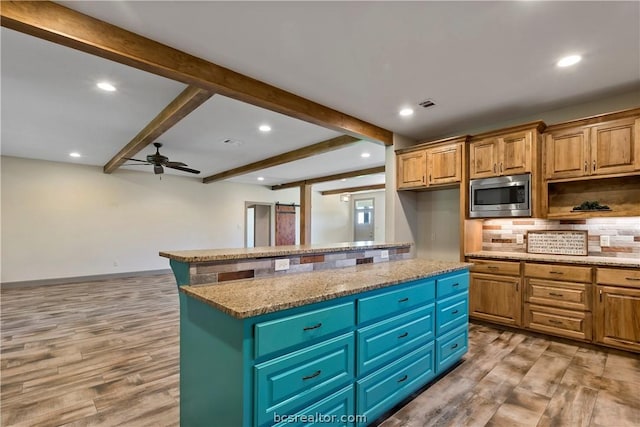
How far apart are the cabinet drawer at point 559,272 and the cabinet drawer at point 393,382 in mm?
1860

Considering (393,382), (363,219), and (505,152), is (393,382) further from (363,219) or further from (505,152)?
(363,219)

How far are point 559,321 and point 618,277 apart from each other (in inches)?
27.3

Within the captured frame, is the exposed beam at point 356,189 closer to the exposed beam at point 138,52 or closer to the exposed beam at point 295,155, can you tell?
the exposed beam at point 295,155

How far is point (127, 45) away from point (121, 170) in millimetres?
6170

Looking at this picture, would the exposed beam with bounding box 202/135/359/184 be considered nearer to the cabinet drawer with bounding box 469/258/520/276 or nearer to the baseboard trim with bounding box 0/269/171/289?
the cabinet drawer with bounding box 469/258/520/276

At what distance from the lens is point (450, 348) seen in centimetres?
258

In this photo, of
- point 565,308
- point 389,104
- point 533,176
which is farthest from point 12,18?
point 565,308

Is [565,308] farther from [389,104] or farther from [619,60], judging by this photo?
[389,104]

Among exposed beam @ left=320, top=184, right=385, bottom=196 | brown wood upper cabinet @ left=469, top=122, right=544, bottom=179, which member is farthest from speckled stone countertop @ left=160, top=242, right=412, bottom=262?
exposed beam @ left=320, top=184, right=385, bottom=196

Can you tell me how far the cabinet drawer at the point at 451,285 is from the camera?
244cm

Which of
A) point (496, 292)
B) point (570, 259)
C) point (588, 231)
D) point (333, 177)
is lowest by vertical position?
point (496, 292)

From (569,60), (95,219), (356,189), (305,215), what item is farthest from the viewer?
(356,189)

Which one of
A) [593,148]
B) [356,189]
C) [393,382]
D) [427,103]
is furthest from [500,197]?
[356,189]

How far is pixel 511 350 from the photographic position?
3064mm
